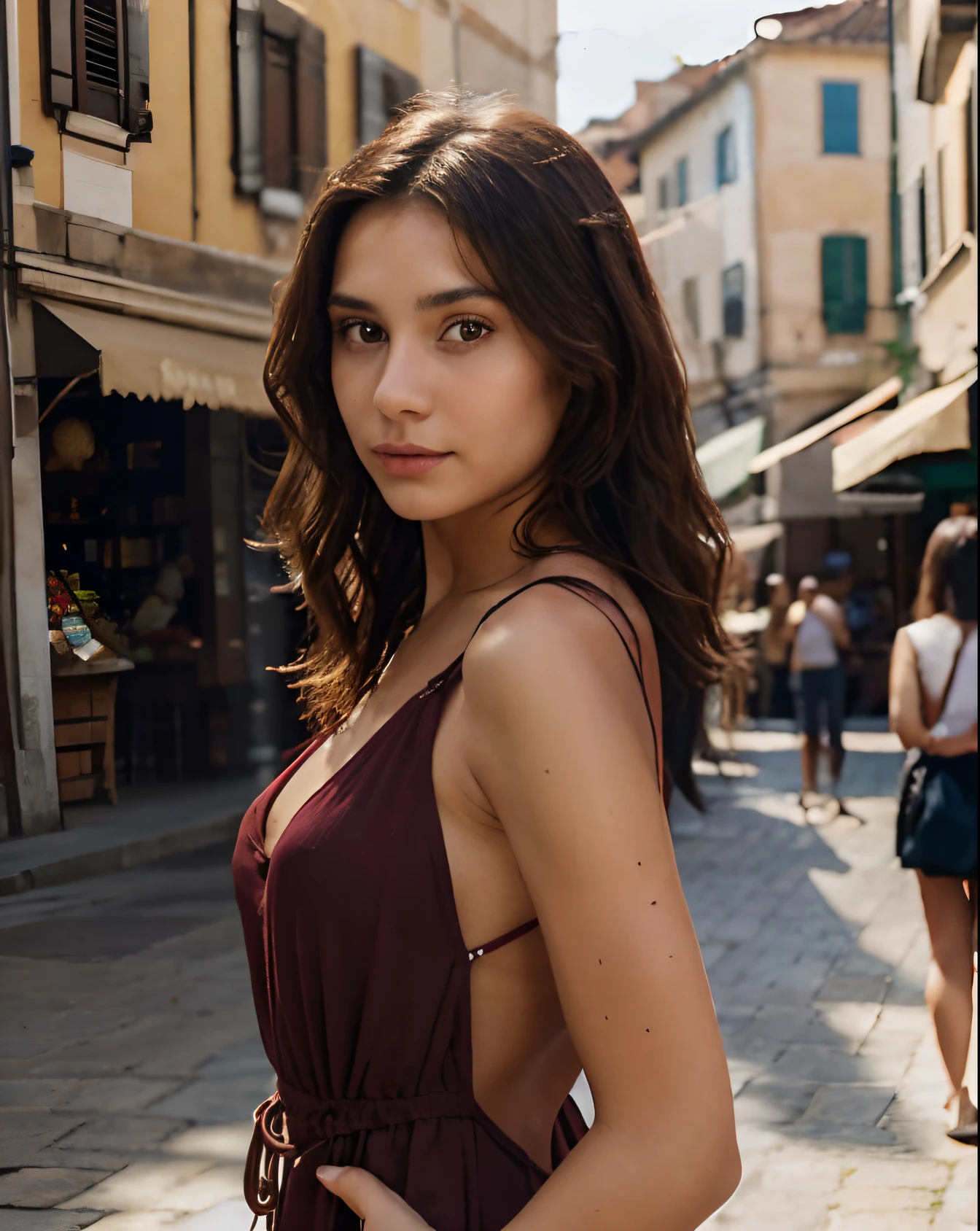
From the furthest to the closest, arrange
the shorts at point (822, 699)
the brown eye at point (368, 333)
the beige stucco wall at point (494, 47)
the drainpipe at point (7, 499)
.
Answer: the shorts at point (822, 699) → the beige stucco wall at point (494, 47) → the drainpipe at point (7, 499) → the brown eye at point (368, 333)

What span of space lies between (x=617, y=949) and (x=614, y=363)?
19.3 inches

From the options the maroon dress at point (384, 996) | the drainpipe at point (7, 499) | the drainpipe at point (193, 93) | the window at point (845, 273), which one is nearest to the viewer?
the maroon dress at point (384, 996)

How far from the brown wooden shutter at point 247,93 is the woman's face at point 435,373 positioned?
2.64 feet

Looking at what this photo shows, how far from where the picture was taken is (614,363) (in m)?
1.13

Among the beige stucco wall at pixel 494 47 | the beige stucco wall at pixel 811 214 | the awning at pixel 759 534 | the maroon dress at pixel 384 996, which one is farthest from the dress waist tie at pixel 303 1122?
the awning at pixel 759 534

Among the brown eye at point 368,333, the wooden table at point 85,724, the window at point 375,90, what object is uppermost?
the window at point 375,90

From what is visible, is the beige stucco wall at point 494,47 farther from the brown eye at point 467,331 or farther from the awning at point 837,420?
the awning at point 837,420

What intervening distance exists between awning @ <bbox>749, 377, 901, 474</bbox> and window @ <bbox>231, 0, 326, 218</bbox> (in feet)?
9.78

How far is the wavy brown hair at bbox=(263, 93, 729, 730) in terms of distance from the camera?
1059mm

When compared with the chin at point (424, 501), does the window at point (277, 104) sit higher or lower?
higher

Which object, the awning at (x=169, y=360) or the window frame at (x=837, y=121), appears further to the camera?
the window frame at (x=837, y=121)

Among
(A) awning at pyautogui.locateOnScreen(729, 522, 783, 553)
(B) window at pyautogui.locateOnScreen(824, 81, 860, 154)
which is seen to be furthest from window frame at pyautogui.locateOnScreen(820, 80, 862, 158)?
(A) awning at pyautogui.locateOnScreen(729, 522, 783, 553)

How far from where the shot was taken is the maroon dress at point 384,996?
1004mm

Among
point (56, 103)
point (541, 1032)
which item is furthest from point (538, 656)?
point (56, 103)
